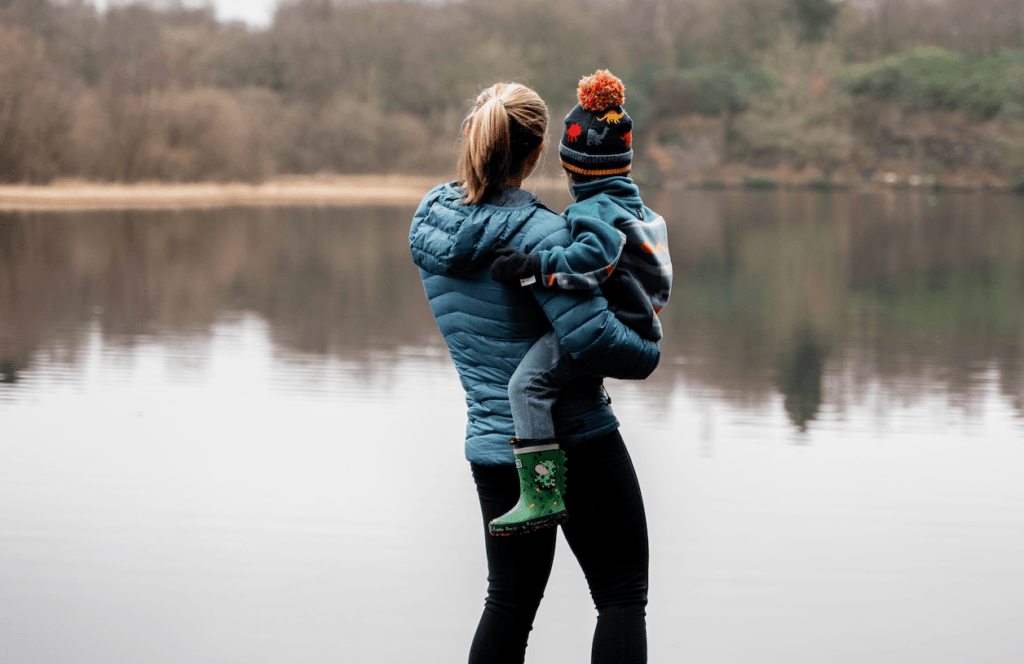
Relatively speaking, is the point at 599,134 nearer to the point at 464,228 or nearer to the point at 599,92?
the point at 599,92

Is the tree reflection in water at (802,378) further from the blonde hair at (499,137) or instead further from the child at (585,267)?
the blonde hair at (499,137)

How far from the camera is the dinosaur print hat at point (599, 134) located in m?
1.72

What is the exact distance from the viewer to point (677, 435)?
4691mm

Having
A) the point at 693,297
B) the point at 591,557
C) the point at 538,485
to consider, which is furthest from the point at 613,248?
the point at 693,297

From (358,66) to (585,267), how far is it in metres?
54.5

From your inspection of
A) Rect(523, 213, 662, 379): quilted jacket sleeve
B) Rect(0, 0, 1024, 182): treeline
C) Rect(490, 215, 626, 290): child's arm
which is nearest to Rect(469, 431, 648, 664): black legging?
Rect(523, 213, 662, 379): quilted jacket sleeve

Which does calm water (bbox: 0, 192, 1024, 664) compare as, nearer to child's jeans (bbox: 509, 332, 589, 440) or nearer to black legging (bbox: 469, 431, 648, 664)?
black legging (bbox: 469, 431, 648, 664)

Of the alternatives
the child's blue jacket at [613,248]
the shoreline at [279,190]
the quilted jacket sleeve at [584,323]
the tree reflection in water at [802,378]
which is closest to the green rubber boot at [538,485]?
the quilted jacket sleeve at [584,323]

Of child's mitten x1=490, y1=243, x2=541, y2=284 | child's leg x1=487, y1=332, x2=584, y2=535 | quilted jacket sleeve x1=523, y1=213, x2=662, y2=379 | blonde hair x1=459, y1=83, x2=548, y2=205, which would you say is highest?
blonde hair x1=459, y1=83, x2=548, y2=205

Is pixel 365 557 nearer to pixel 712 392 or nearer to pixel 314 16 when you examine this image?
pixel 712 392

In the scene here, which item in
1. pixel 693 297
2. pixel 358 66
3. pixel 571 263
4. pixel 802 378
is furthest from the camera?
pixel 358 66

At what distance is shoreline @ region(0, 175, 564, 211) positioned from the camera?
25.6m

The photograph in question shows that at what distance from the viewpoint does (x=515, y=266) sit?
1609mm

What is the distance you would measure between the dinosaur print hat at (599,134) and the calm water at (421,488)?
1.26m
